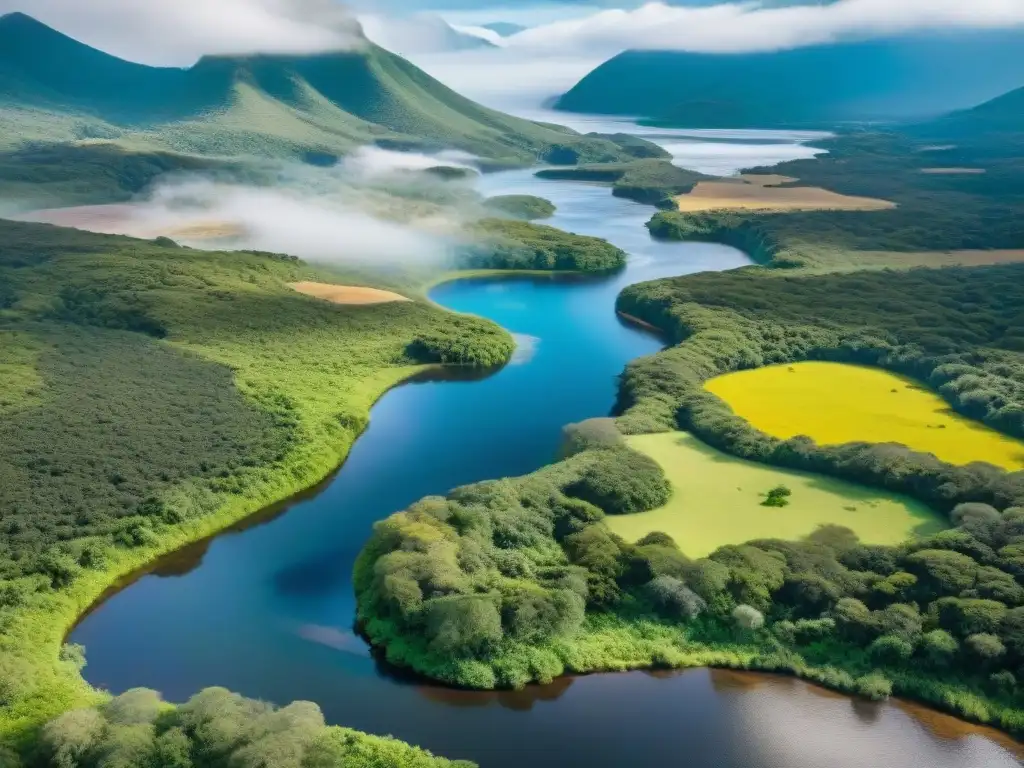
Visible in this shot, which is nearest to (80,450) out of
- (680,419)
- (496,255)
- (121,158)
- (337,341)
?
(337,341)

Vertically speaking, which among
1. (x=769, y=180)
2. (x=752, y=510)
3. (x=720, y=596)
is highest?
(x=769, y=180)

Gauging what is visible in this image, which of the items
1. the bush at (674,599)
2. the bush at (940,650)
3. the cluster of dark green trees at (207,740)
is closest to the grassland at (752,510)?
the bush at (674,599)

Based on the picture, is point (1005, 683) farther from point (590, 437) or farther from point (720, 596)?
point (590, 437)

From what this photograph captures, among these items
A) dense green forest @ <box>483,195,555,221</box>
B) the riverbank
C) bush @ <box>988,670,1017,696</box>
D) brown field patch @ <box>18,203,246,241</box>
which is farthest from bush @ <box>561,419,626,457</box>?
dense green forest @ <box>483,195,555,221</box>

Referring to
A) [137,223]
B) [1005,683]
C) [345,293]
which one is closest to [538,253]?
[345,293]

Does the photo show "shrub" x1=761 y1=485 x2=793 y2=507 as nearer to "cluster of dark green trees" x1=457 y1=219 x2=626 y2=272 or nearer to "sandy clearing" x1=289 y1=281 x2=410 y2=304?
"sandy clearing" x1=289 y1=281 x2=410 y2=304

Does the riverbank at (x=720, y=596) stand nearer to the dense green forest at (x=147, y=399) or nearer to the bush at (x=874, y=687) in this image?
the bush at (x=874, y=687)

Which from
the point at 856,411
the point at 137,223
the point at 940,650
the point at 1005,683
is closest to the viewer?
the point at 1005,683
